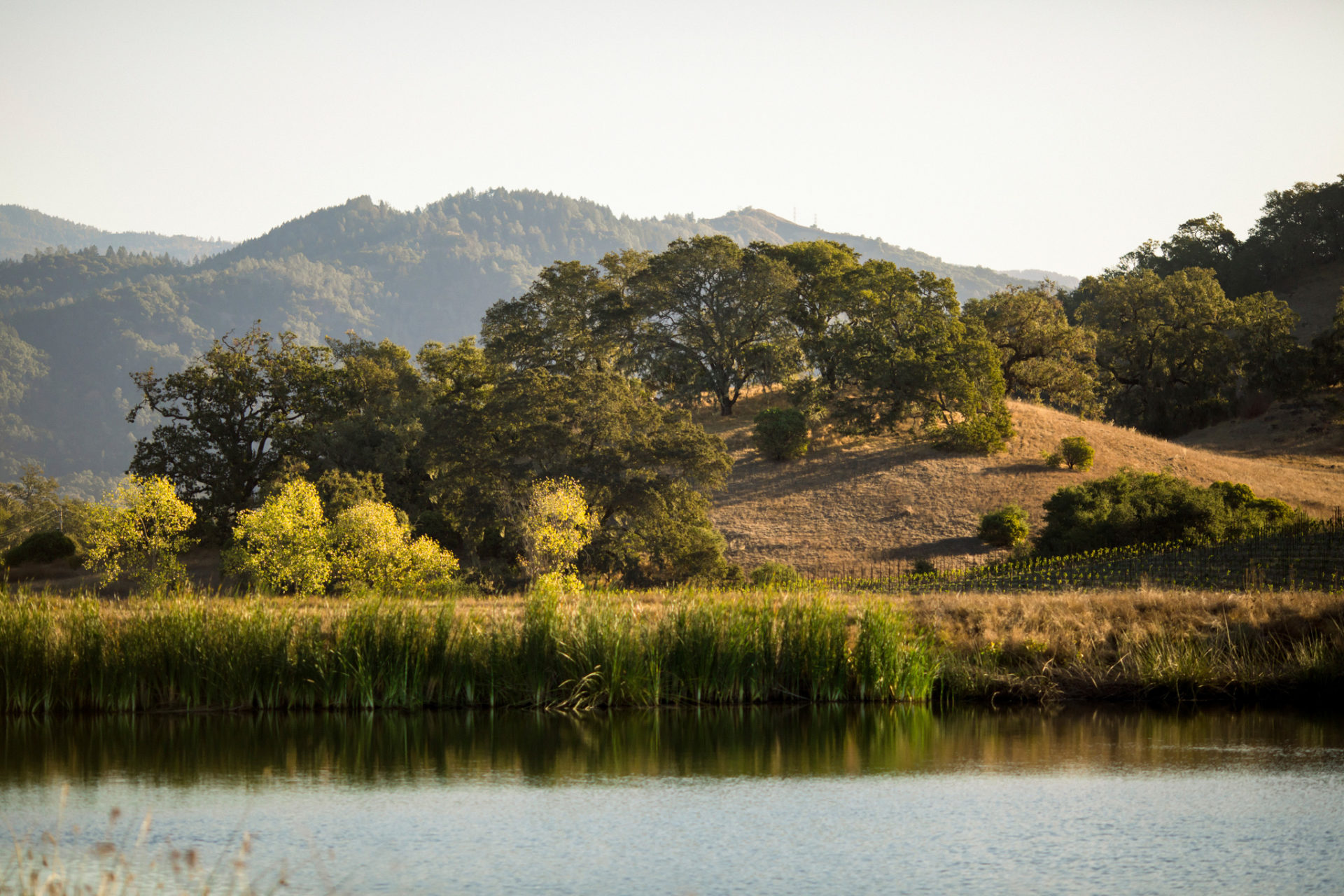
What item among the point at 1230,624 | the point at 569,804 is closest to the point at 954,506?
the point at 1230,624

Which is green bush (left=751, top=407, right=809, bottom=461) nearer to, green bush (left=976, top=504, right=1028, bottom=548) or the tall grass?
green bush (left=976, top=504, right=1028, bottom=548)

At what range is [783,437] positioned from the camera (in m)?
50.0

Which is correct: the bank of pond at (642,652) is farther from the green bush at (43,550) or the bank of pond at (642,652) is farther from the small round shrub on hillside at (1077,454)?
the green bush at (43,550)

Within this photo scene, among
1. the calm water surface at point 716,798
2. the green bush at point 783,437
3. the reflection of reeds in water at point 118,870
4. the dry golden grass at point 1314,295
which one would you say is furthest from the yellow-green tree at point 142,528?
the dry golden grass at point 1314,295

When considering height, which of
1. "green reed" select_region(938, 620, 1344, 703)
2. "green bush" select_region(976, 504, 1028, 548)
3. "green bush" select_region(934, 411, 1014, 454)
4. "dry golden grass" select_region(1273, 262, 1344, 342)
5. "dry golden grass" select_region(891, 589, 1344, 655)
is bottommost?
"green reed" select_region(938, 620, 1344, 703)

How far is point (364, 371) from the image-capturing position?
165ft

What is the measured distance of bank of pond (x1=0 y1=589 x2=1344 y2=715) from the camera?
1723cm

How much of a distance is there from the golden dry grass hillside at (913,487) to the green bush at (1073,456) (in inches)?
15.9

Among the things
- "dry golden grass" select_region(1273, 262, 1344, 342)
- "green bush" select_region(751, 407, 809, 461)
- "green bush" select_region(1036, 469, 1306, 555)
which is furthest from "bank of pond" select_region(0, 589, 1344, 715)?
"dry golden grass" select_region(1273, 262, 1344, 342)

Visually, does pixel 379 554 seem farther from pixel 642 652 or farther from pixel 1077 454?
pixel 1077 454

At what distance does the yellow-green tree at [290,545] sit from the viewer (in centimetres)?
3011

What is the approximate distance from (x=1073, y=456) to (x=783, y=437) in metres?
12.4

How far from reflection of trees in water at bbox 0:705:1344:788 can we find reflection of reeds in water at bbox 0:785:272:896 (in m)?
2.97

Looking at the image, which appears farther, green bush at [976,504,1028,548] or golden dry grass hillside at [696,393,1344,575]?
golden dry grass hillside at [696,393,1344,575]
